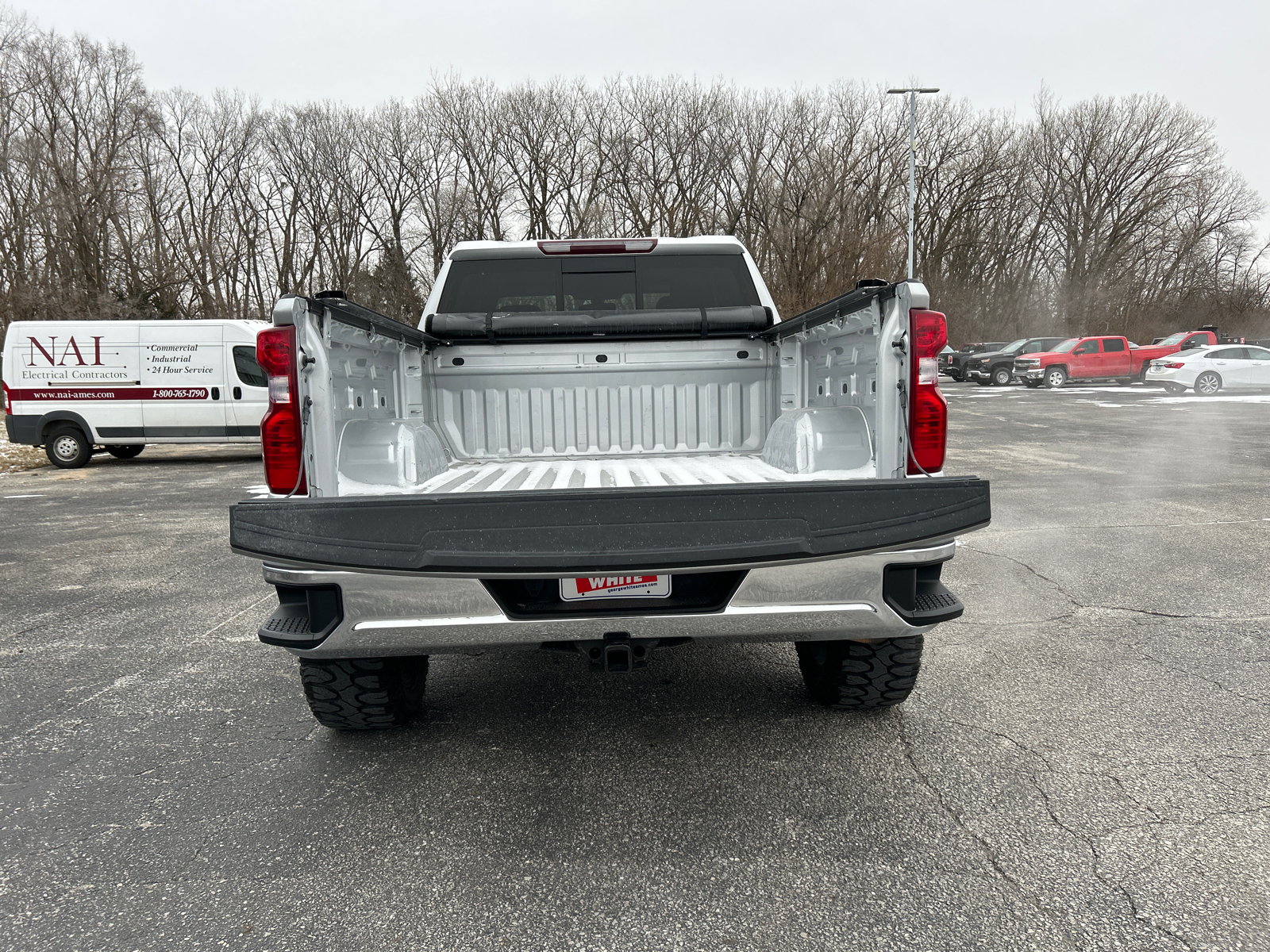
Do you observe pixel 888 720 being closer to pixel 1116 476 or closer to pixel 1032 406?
pixel 1116 476

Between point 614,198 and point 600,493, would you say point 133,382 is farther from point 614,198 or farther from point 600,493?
point 614,198

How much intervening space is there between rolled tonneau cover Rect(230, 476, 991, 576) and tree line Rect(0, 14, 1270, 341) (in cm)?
2717

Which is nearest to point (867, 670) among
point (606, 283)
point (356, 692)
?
point (356, 692)

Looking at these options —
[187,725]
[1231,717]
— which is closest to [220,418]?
[187,725]

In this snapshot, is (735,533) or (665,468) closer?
(735,533)

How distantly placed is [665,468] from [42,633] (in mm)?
3785

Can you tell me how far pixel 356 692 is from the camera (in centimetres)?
294

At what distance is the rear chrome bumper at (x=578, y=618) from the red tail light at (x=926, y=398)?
0.32 meters

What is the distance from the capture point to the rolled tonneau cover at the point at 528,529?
226 cm

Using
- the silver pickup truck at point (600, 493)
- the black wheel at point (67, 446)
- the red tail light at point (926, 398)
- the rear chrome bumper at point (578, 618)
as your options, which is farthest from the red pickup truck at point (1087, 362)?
the rear chrome bumper at point (578, 618)

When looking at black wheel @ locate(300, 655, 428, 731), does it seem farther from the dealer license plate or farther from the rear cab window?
the rear cab window

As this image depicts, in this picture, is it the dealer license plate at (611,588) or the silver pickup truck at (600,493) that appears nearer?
the silver pickup truck at (600,493)

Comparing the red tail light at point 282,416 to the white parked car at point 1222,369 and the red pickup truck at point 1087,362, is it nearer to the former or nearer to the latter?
the white parked car at point 1222,369

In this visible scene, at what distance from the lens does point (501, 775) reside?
9.29 ft
